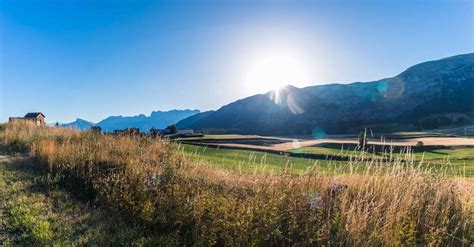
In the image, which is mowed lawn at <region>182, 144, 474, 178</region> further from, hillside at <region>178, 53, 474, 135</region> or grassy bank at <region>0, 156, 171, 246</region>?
hillside at <region>178, 53, 474, 135</region>

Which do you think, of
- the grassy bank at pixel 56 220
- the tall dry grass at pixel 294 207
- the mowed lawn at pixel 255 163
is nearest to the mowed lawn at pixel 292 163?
the mowed lawn at pixel 255 163

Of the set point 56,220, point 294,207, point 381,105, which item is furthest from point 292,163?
point 381,105

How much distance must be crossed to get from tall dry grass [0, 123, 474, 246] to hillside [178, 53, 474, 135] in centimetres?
11160

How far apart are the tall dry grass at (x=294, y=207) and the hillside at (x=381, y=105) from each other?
112 m

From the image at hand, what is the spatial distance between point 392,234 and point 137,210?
4076mm

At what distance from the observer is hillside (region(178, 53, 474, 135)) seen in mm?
132375

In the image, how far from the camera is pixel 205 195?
17.6 ft

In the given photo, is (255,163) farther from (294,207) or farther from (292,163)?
(294,207)

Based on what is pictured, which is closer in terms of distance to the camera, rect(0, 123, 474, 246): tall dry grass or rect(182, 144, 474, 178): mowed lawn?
rect(0, 123, 474, 246): tall dry grass

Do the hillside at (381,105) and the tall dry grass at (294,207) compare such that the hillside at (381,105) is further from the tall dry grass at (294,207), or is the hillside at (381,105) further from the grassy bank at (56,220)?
the tall dry grass at (294,207)

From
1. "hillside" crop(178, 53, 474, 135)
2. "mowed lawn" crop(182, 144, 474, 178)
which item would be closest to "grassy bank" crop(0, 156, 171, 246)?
"mowed lawn" crop(182, 144, 474, 178)

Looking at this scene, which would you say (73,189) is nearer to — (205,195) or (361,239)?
(205,195)

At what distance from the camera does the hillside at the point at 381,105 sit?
132375 millimetres

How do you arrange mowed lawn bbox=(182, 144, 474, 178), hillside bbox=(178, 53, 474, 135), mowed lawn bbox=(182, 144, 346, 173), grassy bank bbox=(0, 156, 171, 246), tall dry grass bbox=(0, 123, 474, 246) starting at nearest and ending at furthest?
1. tall dry grass bbox=(0, 123, 474, 246)
2. grassy bank bbox=(0, 156, 171, 246)
3. mowed lawn bbox=(182, 144, 474, 178)
4. mowed lawn bbox=(182, 144, 346, 173)
5. hillside bbox=(178, 53, 474, 135)
